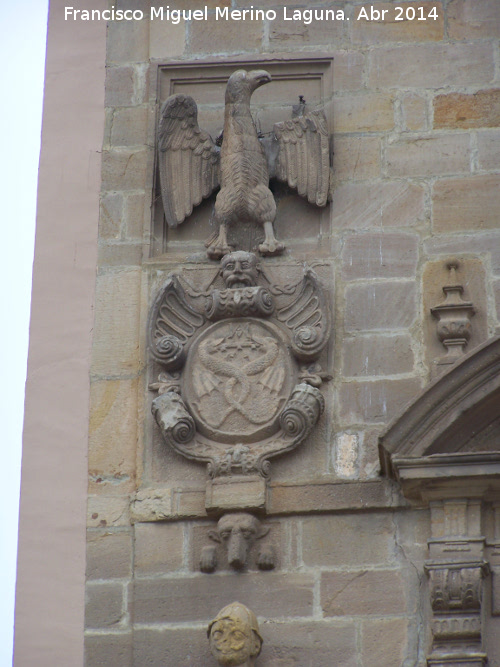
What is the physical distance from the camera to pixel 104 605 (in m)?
7.12

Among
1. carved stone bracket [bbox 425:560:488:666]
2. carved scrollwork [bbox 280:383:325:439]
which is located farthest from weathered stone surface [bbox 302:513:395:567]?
carved scrollwork [bbox 280:383:325:439]

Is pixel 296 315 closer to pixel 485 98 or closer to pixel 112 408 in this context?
pixel 112 408

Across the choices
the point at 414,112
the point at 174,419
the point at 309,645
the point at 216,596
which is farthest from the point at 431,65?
the point at 309,645

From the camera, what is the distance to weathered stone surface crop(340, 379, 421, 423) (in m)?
7.32

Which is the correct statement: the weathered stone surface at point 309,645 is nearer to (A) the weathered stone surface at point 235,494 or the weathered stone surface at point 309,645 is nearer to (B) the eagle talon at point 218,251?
(A) the weathered stone surface at point 235,494

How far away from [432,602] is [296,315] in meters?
1.41

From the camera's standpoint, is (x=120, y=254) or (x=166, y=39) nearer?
(x=120, y=254)

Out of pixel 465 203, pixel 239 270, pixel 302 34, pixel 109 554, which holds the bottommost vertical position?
pixel 109 554

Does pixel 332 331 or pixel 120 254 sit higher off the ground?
pixel 120 254

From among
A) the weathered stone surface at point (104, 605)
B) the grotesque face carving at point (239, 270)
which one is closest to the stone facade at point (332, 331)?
the weathered stone surface at point (104, 605)

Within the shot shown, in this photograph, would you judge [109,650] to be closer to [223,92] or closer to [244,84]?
[244,84]

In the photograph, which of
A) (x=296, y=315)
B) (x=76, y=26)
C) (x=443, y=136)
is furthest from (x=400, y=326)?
(x=76, y=26)

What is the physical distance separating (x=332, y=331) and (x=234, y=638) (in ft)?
4.71

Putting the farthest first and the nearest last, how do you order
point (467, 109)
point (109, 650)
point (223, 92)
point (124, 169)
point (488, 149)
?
point (223, 92), point (124, 169), point (467, 109), point (488, 149), point (109, 650)
